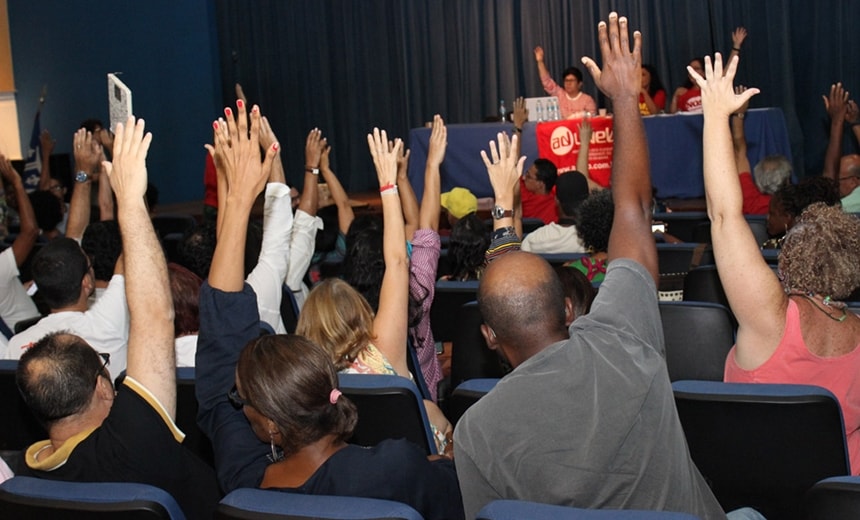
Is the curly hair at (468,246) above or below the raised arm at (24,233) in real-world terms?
below

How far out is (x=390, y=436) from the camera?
2451mm

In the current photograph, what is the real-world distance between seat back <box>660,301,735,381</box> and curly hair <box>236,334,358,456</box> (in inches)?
58.6

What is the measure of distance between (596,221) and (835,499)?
2.17 metres

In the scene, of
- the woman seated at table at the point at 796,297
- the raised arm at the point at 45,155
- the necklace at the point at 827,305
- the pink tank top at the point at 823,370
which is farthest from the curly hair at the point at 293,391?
the raised arm at the point at 45,155

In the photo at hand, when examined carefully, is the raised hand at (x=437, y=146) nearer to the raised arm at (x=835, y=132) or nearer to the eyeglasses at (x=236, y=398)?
the eyeglasses at (x=236, y=398)

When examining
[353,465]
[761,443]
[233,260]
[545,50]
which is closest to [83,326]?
[233,260]

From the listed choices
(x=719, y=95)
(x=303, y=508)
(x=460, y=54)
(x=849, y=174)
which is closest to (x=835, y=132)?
(x=849, y=174)

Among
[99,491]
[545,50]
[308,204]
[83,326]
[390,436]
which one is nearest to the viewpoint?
[99,491]

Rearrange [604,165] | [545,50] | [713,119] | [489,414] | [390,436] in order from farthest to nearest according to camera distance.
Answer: [545,50] → [604,165] → [390,436] → [713,119] → [489,414]

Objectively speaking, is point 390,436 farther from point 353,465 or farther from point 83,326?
point 83,326

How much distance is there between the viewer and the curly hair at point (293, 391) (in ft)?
6.15

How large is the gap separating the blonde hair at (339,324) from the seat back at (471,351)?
780 millimetres

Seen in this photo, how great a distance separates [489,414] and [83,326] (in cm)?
194

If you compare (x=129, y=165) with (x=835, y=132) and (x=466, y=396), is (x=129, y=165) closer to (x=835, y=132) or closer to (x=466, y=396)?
(x=466, y=396)
